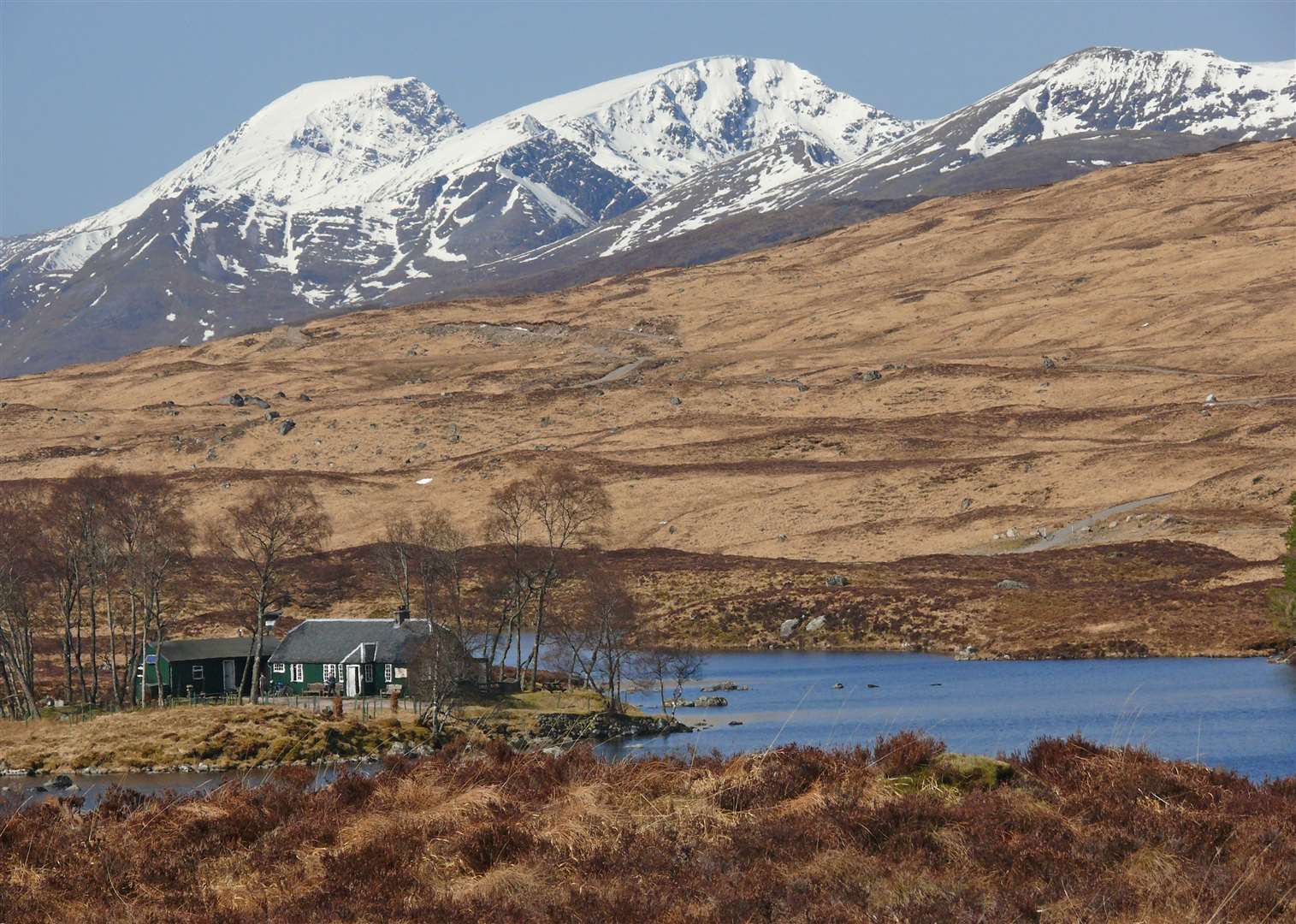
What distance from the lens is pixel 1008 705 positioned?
61156 mm

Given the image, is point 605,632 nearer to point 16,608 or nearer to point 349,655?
point 349,655

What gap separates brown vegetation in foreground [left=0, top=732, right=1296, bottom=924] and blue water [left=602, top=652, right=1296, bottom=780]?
55.7ft

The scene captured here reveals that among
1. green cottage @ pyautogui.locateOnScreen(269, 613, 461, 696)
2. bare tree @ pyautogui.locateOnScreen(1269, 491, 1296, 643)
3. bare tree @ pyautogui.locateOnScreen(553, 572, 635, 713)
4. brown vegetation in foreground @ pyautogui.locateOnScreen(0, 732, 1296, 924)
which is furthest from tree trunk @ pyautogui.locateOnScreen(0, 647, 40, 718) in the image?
bare tree @ pyautogui.locateOnScreen(1269, 491, 1296, 643)

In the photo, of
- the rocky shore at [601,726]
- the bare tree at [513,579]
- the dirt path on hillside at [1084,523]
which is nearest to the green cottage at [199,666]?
the bare tree at [513,579]

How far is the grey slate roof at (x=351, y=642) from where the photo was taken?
7506cm

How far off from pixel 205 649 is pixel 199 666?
1046mm

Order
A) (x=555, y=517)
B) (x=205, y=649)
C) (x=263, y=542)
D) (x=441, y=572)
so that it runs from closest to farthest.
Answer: (x=263, y=542) < (x=205, y=649) < (x=555, y=517) < (x=441, y=572)

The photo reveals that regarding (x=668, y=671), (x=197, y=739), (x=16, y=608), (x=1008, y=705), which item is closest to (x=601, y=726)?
(x=197, y=739)

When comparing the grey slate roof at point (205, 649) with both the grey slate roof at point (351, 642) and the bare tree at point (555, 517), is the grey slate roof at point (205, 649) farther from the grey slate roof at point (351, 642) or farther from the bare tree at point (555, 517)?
the bare tree at point (555, 517)

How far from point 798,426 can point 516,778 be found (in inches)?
5621

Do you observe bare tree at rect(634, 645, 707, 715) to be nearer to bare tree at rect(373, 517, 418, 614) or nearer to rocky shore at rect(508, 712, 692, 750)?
rocky shore at rect(508, 712, 692, 750)

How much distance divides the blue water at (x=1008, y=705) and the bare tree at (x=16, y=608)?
26.1 meters

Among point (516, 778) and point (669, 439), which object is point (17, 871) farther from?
point (669, 439)

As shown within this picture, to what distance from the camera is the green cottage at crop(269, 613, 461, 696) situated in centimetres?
7506
